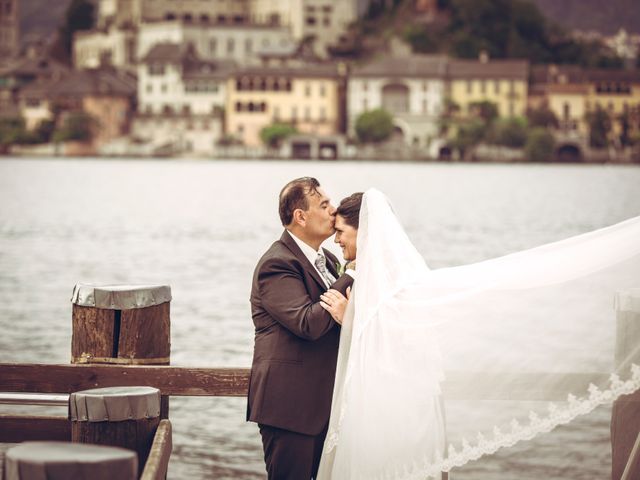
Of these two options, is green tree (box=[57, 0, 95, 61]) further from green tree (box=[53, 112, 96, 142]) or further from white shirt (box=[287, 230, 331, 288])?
white shirt (box=[287, 230, 331, 288])

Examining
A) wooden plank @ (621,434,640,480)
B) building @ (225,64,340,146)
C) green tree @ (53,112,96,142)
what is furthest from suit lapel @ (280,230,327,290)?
green tree @ (53,112,96,142)

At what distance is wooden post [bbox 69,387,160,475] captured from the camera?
4.85 meters

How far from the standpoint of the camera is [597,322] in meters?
4.89

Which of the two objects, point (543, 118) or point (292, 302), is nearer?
point (292, 302)

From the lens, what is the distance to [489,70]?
11862 cm

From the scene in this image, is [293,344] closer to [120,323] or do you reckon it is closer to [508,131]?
[120,323]

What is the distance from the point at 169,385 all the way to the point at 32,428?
0.55 m

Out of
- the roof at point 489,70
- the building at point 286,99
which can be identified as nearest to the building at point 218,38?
the building at point 286,99

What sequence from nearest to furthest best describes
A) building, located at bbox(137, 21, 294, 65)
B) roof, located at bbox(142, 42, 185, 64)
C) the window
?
the window < roof, located at bbox(142, 42, 185, 64) < building, located at bbox(137, 21, 294, 65)

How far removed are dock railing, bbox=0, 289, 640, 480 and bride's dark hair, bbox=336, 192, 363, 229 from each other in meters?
0.58

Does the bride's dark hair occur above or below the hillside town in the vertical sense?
above

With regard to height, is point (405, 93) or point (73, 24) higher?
point (73, 24)

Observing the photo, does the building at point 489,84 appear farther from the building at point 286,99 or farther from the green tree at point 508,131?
the building at point 286,99

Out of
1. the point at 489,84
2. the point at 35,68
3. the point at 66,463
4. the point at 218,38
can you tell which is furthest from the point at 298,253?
the point at 35,68
